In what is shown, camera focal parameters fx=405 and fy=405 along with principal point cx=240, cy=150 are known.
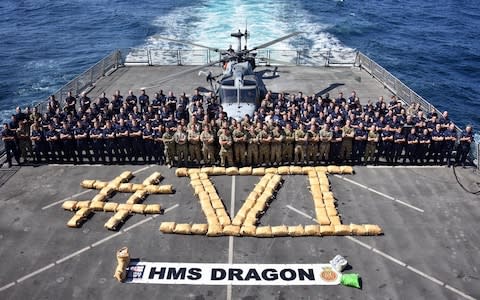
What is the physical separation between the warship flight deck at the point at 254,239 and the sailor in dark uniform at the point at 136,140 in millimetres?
848

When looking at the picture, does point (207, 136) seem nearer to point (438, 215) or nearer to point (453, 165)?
point (438, 215)

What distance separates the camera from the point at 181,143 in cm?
1950

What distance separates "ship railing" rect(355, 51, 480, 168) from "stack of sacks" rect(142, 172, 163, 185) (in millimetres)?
14994

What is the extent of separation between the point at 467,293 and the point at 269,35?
135 ft

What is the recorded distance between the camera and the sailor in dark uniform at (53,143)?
66.0ft

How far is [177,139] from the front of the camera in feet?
63.9

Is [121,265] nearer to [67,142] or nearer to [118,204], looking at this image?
[118,204]

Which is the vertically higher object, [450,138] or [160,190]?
[450,138]

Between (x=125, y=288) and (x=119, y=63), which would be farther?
(x=119, y=63)

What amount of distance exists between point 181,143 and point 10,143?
8.68 m

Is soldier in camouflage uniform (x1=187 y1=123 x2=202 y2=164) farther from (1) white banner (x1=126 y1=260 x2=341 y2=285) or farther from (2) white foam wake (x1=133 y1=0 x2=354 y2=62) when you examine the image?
(2) white foam wake (x1=133 y1=0 x2=354 y2=62)

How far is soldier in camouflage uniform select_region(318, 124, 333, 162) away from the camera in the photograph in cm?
1950

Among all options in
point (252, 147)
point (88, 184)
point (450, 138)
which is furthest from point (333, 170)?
point (88, 184)

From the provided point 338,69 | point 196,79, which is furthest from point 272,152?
point 338,69
